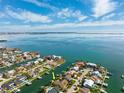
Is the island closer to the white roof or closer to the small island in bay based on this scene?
the white roof

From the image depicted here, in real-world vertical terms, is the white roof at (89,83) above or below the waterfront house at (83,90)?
above

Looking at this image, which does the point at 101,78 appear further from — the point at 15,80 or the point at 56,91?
the point at 15,80

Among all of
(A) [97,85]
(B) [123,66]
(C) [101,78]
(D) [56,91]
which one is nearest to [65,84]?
(D) [56,91]

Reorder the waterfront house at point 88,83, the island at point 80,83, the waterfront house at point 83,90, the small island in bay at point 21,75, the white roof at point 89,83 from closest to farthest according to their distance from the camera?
the waterfront house at point 83,90
the island at point 80,83
the waterfront house at point 88,83
the white roof at point 89,83
the small island in bay at point 21,75

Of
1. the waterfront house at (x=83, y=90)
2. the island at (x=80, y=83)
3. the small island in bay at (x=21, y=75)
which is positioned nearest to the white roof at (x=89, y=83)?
the island at (x=80, y=83)

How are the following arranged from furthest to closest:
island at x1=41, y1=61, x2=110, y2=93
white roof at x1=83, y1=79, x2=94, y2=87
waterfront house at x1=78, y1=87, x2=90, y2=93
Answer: white roof at x1=83, y1=79, x2=94, y2=87
island at x1=41, y1=61, x2=110, y2=93
waterfront house at x1=78, y1=87, x2=90, y2=93

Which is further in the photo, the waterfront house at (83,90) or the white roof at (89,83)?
the white roof at (89,83)

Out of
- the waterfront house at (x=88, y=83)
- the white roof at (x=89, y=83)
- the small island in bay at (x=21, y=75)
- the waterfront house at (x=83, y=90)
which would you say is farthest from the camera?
the small island in bay at (x=21, y=75)

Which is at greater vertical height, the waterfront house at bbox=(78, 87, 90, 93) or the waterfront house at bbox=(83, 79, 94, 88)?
the waterfront house at bbox=(83, 79, 94, 88)

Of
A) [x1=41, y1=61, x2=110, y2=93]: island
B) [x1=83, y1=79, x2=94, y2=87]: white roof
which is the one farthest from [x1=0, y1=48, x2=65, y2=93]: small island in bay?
[x1=83, y1=79, x2=94, y2=87]: white roof

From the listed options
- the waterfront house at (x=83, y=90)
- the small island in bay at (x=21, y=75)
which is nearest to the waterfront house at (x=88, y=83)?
the waterfront house at (x=83, y=90)

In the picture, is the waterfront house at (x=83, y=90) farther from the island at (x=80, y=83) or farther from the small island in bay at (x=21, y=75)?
the small island in bay at (x=21, y=75)

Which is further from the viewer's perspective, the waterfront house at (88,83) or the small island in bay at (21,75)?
the small island in bay at (21,75)
